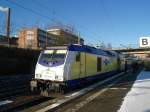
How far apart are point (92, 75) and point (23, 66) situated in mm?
16717

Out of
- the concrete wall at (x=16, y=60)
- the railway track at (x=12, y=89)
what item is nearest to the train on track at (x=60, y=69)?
the railway track at (x=12, y=89)

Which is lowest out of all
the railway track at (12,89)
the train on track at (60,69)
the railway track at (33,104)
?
the railway track at (33,104)

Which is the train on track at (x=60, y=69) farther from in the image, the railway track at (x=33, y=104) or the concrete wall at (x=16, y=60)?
the concrete wall at (x=16, y=60)

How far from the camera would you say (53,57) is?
691 inches

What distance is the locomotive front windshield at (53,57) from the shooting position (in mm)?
17172

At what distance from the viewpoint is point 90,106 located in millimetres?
12445

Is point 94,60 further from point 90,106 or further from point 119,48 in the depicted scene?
point 119,48

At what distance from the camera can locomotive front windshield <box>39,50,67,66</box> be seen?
56.3ft

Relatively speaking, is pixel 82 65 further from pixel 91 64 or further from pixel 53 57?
pixel 53 57

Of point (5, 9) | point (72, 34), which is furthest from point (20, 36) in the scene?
point (5, 9)

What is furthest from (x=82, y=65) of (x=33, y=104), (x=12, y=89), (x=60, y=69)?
(x=33, y=104)

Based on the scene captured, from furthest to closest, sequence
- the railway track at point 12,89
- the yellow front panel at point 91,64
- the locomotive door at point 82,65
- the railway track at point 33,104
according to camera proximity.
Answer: the yellow front panel at point 91,64 → the locomotive door at point 82,65 → the railway track at point 12,89 → the railway track at point 33,104

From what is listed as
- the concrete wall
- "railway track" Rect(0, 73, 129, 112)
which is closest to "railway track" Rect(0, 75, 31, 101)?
"railway track" Rect(0, 73, 129, 112)

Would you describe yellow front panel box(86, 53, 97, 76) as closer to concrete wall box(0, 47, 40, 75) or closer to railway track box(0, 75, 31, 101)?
railway track box(0, 75, 31, 101)
